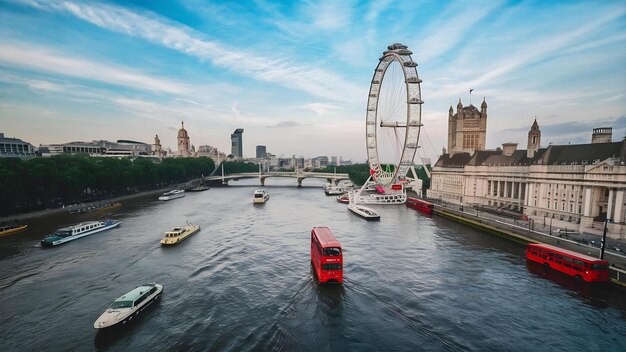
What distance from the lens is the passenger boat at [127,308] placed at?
22.1m

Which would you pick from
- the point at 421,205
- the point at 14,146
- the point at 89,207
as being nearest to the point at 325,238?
the point at 421,205

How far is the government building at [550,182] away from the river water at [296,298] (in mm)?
13203

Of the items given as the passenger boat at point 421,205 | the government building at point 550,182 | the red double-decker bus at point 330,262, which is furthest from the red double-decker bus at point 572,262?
the passenger boat at point 421,205

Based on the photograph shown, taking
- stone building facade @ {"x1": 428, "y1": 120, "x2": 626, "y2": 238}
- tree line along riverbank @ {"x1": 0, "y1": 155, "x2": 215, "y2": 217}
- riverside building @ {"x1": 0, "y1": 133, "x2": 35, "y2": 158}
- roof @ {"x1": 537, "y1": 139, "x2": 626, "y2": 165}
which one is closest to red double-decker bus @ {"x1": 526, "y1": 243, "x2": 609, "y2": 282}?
stone building facade @ {"x1": 428, "y1": 120, "x2": 626, "y2": 238}

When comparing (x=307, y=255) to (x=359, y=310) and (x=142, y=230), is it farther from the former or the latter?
(x=142, y=230)

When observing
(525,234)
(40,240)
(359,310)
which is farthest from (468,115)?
(40,240)

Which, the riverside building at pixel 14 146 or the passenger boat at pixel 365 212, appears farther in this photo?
the riverside building at pixel 14 146

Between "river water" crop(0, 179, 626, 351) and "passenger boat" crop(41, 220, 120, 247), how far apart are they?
1323mm

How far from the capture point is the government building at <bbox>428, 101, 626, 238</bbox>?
43.5 meters

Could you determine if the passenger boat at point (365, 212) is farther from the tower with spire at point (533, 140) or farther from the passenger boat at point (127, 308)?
the passenger boat at point (127, 308)

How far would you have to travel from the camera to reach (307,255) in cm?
A: 4091

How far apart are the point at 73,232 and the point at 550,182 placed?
80.7 meters

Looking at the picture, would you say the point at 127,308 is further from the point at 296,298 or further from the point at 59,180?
the point at 59,180

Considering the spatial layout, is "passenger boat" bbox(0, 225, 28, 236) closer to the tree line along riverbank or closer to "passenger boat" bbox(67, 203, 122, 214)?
the tree line along riverbank
